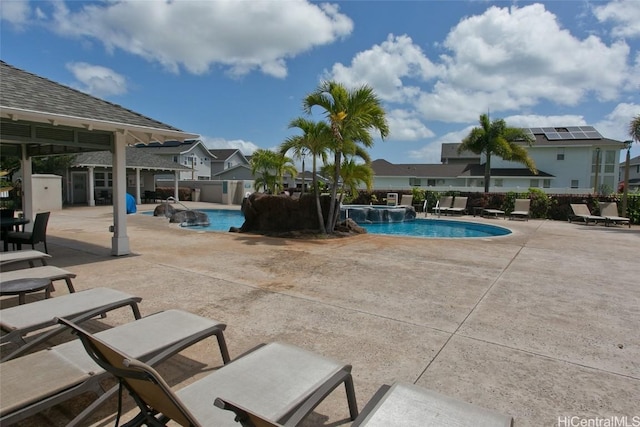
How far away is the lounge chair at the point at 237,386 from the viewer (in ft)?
6.04

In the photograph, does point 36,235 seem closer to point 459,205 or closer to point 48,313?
point 48,313

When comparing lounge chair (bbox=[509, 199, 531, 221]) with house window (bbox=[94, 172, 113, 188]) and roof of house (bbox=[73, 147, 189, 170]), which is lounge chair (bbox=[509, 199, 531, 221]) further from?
house window (bbox=[94, 172, 113, 188])

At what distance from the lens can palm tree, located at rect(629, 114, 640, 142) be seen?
638 inches

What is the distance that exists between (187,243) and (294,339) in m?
6.62

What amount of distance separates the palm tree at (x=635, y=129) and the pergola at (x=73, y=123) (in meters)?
18.6

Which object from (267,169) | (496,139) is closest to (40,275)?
(267,169)

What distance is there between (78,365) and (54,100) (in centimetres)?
676

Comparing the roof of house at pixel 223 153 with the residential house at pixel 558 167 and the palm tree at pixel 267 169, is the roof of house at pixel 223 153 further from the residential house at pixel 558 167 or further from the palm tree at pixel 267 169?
the residential house at pixel 558 167

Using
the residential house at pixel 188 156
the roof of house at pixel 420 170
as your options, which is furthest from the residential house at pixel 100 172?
the roof of house at pixel 420 170

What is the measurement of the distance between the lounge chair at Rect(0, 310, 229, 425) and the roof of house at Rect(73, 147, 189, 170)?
23150 mm

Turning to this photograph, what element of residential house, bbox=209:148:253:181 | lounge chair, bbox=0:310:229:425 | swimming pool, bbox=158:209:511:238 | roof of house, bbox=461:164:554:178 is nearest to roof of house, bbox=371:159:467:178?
roof of house, bbox=461:164:554:178

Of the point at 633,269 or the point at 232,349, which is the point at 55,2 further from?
the point at 633,269

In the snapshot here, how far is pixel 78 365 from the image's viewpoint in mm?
2492

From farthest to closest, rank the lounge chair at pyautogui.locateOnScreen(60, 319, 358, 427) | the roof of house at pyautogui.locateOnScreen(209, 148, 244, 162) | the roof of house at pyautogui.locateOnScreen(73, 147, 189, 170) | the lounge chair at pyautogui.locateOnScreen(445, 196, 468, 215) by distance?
1. the roof of house at pyautogui.locateOnScreen(209, 148, 244, 162)
2. the roof of house at pyautogui.locateOnScreen(73, 147, 189, 170)
3. the lounge chair at pyautogui.locateOnScreen(445, 196, 468, 215)
4. the lounge chair at pyautogui.locateOnScreen(60, 319, 358, 427)
